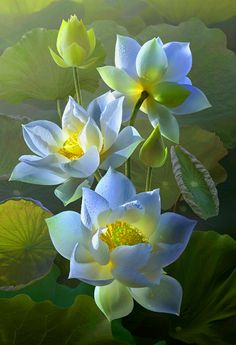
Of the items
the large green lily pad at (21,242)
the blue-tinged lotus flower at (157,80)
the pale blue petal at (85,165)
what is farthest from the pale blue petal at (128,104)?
the large green lily pad at (21,242)

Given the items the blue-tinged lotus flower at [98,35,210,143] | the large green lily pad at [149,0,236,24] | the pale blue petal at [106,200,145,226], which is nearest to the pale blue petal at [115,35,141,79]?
the blue-tinged lotus flower at [98,35,210,143]

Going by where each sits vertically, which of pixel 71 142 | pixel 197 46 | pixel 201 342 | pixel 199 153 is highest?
pixel 71 142

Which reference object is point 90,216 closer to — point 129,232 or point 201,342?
point 129,232

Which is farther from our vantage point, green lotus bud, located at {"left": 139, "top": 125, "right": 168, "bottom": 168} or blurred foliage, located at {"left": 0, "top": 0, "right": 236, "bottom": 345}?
blurred foliage, located at {"left": 0, "top": 0, "right": 236, "bottom": 345}

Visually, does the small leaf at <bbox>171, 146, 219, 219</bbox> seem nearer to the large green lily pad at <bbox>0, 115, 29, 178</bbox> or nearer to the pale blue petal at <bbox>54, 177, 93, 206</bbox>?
the pale blue petal at <bbox>54, 177, 93, 206</bbox>

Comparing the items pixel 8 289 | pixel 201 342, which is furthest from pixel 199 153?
pixel 8 289

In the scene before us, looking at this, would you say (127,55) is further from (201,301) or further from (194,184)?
(201,301)
